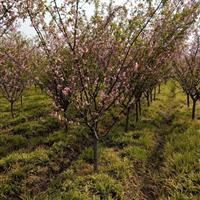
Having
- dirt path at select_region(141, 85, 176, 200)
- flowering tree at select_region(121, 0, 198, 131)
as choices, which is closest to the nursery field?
dirt path at select_region(141, 85, 176, 200)

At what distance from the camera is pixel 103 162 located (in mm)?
11242

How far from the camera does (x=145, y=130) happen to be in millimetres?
15023

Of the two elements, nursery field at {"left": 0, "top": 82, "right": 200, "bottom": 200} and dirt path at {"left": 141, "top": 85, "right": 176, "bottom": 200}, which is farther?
dirt path at {"left": 141, "top": 85, "right": 176, "bottom": 200}

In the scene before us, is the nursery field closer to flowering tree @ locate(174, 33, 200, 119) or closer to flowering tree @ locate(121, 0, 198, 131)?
flowering tree @ locate(174, 33, 200, 119)

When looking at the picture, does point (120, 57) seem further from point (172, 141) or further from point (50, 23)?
point (172, 141)

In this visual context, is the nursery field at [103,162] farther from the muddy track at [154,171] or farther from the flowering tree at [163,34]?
the flowering tree at [163,34]

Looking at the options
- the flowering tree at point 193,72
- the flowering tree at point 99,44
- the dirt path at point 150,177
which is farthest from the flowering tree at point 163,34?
the flowering tree at point 193,72

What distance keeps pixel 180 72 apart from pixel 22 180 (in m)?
13.0

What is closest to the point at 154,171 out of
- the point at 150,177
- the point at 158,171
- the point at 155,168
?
the point at 158,171

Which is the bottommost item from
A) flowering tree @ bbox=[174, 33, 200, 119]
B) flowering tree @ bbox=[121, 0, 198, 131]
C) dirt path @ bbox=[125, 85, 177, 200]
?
dirt path @ bbox=[125, 85, 177, 200]

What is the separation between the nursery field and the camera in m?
9.18

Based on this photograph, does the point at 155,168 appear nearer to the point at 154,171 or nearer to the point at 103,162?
the point at 154,171

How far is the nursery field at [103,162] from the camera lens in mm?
9180

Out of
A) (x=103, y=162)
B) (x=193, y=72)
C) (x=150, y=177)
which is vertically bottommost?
(x=150, y=177)
